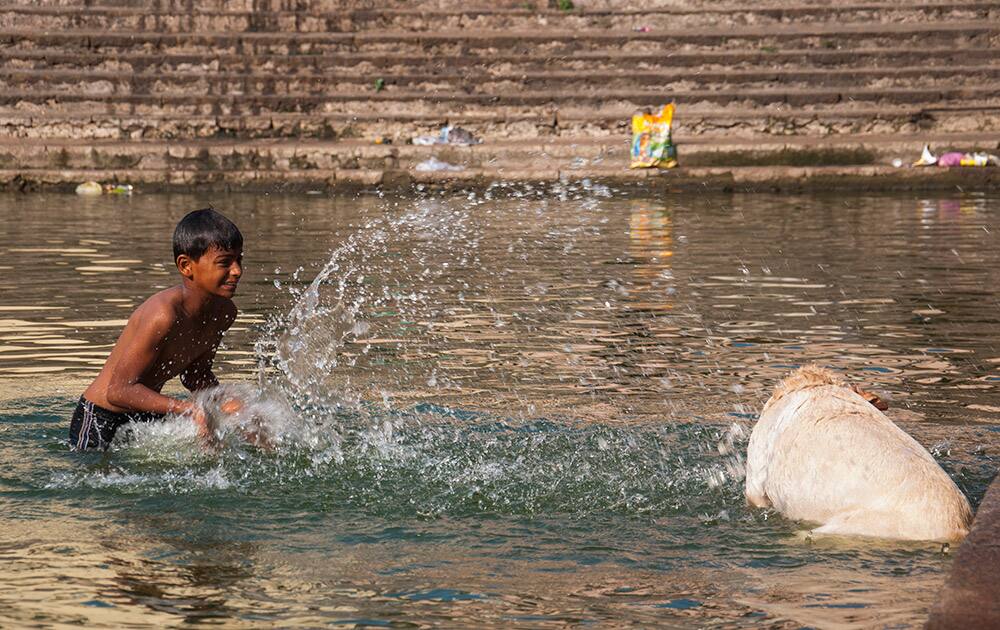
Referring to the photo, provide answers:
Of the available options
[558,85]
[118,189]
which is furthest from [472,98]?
[118,189]

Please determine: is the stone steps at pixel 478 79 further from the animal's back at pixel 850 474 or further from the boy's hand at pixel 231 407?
the animal's back at pixel 850 474

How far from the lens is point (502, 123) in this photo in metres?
16.6

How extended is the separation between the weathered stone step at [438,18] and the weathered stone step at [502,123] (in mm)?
1636

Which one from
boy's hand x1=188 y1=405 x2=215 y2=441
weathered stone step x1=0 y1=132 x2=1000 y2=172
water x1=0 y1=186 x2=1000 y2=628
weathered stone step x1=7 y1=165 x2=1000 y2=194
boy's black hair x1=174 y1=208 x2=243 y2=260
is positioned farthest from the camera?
weathered stone step x1=0 y1=132 x2=1000 y2=172

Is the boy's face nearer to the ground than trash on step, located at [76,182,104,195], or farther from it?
farther from it

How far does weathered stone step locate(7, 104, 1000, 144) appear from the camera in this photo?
1614 cm

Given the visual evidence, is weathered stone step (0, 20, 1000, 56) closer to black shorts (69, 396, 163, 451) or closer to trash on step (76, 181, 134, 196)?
trash on step (76, 181, 134, 196)

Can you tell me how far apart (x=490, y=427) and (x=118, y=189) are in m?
11.3

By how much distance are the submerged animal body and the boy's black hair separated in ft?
6.68

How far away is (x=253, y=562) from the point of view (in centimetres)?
399

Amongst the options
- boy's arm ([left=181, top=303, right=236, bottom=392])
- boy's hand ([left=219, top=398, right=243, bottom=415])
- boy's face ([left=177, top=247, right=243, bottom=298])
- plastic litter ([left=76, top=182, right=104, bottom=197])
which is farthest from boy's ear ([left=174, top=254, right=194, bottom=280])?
plastic litter ([left=76, top=182, right=104, bottom=197])

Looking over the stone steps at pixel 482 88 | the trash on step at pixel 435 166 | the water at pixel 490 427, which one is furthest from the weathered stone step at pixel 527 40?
the water at pixel 490 427

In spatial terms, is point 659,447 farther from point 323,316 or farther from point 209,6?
point 209,6

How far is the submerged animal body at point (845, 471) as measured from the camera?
13.0ft
